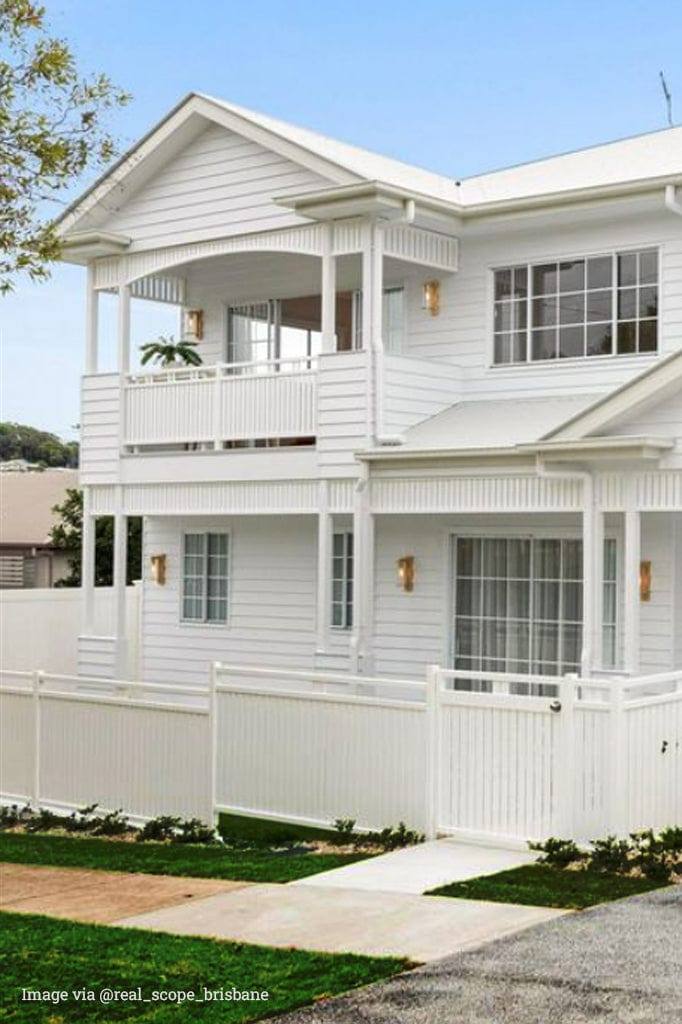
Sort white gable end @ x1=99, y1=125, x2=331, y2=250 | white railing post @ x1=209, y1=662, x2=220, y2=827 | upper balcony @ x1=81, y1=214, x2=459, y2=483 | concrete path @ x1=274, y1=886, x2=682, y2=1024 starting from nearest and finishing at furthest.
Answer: concrete path @ x1=274, y1=886, x2=682, y2=1024, white railing post @ x1=209, y1=662, x2=220, y2=827, upper balcony @ x1=81, y1=214, x2=459, y2=483, white gable end @ x1=99, y1=125, x2=331, y2=250

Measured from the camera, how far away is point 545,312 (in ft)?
65.3

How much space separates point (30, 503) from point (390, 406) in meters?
28.7

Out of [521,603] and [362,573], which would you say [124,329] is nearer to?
[362,573]

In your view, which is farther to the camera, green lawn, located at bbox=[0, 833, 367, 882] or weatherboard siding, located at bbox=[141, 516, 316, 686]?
weatherboard siding, located at bbox=[141, 516, 316, 686]

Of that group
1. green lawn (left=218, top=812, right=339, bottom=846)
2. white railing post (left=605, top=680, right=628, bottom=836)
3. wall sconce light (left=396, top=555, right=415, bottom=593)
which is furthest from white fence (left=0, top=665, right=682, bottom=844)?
wall sconce light (left=396, top=555, right=415, bottom=593)

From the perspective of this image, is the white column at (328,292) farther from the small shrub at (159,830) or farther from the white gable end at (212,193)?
the small shrub at (159,830)

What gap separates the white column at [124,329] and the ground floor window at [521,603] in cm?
569

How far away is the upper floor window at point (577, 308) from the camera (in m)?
18.9

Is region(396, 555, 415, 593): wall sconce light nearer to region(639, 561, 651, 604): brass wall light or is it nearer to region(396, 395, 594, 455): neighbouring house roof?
region(396, 395, 594, 455): neighbouring house roof

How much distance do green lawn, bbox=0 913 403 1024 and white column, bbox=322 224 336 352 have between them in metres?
10.9

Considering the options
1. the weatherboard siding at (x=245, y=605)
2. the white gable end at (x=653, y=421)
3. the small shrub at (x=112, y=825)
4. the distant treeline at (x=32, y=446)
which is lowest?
the small shrub at (x=112, y=825)

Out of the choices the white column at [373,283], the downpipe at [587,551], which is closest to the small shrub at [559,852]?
the downpipe at [587,551]

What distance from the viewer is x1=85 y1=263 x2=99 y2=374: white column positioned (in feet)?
74.5

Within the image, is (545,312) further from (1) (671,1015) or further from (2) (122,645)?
(1) (671,1015)
